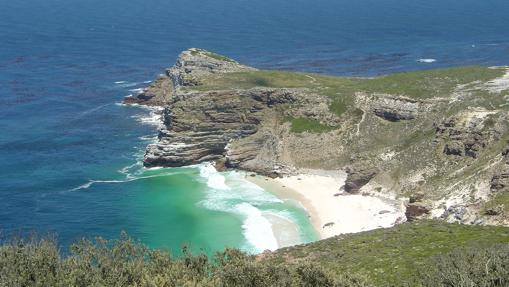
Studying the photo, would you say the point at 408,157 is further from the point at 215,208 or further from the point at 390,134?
the point at 215,208

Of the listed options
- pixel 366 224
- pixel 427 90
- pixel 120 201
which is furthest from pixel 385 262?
pixel 427 90

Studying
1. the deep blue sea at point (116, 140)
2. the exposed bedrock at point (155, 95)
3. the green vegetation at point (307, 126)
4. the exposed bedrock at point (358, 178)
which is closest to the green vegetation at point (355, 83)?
the green vegetation at point (307, 126)

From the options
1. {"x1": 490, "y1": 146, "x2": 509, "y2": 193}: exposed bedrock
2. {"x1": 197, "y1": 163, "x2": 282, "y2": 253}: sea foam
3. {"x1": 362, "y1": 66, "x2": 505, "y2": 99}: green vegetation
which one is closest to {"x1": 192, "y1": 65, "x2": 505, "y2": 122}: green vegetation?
{"x1": 362, "y1": 66, "x2": 505, "y2": 99}: green vegetation

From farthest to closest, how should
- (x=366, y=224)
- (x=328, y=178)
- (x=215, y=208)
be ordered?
(x=328, y=178) → (x=215, y=208) → (x=366, y=224)

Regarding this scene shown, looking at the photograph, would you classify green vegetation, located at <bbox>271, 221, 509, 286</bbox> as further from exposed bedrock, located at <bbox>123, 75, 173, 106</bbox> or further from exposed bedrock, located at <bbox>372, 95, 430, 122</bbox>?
exposed bedrock, located at <bbox>123, 75, 173, 106</bbox>

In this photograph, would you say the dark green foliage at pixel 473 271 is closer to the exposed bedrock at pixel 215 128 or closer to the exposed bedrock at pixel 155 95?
the exposed bedrock at pixel 215 128
